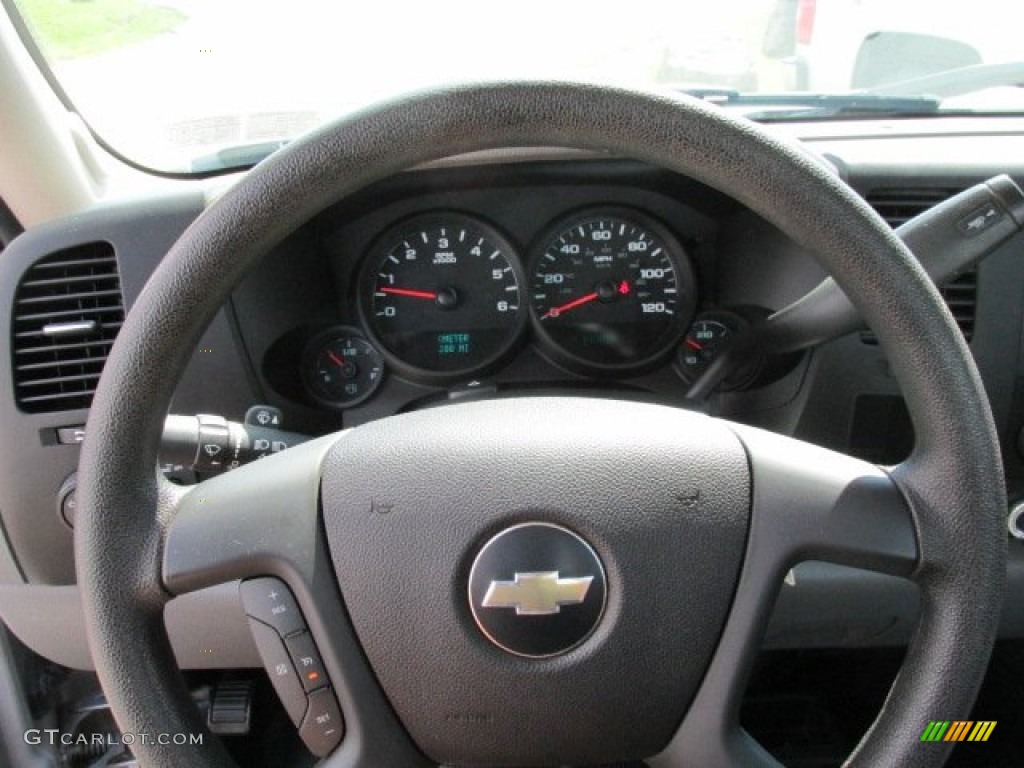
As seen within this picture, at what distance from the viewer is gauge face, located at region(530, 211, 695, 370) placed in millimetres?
2174

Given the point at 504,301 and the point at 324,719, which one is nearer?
the point at 324,719

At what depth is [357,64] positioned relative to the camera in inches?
86.4

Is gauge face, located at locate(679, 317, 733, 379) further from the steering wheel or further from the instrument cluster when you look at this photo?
the steering wheel

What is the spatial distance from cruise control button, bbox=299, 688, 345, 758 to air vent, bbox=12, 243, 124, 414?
0.94m

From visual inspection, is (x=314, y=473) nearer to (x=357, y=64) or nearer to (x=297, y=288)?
(x=297, y=288)

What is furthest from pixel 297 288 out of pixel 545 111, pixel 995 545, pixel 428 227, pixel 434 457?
pixel 995 545

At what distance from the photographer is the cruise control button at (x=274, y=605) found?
43.6 inches

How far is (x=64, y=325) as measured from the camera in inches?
70.7

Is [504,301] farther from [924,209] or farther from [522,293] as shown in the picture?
[924,209]

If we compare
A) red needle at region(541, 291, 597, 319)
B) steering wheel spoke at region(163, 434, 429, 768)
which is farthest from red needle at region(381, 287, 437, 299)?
steering wheel spoke at region(163, 434, 429, 768)

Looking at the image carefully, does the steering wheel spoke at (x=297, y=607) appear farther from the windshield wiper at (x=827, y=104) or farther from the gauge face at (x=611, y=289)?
the windshield wiper at (x=827, y=104)

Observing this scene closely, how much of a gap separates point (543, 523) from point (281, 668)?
304 millimetres

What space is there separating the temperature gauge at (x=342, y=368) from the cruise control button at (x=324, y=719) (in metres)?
1.08
